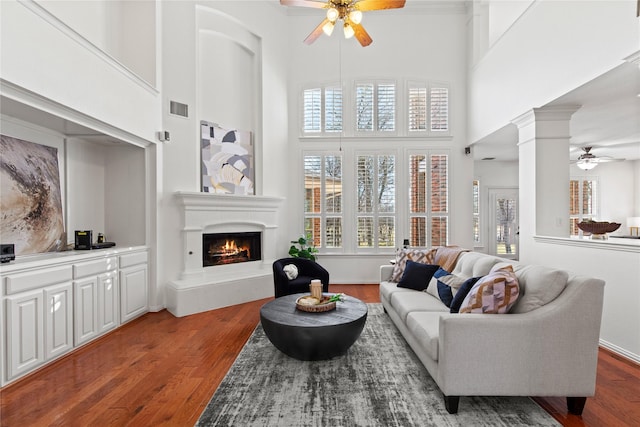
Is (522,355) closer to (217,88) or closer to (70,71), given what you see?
(70,71)

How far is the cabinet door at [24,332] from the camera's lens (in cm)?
257

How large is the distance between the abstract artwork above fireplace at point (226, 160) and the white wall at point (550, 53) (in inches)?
156

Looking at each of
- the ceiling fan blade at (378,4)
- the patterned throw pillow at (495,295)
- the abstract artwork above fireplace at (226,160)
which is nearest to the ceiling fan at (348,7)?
the ceiling fan blade at (378,4)

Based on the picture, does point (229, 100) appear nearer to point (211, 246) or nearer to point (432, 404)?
point (211, 246)

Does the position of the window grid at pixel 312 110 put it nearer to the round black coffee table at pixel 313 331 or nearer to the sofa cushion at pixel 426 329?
the round black coffee table at pixel 313 331

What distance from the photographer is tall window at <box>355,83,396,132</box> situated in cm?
637

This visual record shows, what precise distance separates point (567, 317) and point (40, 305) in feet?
13.1

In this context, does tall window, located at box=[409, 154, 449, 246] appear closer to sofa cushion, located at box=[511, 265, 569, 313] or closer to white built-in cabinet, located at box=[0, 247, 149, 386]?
sofa cushion, located at box=[511, 265, 569, 313]

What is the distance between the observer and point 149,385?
2.57m

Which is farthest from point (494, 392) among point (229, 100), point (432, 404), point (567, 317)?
point (229, 100)

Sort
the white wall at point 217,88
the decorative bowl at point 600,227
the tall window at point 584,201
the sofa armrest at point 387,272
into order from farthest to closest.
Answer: the tall window at point 584,201 → the white wall at point 217,88 → the sofa armrest at point 387,272 → the decorative bowl at point 600,227

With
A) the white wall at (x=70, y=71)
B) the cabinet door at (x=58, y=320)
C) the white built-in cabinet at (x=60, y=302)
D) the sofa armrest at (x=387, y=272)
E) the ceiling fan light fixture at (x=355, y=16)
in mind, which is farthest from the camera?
the sofa armrest at (x=387, y=272)

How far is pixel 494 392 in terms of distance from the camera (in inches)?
83.2

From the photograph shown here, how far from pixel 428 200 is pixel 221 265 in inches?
154
